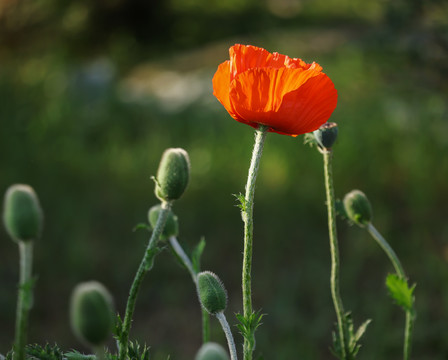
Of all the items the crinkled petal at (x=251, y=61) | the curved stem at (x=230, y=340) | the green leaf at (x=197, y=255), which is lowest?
the curved stem at (x=230, y=340)

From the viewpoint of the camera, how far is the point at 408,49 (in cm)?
246

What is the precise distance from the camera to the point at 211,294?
69 cm

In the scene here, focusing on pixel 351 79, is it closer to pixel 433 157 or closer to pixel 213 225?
pixel 433 157

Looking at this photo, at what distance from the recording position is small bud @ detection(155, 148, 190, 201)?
685 millimetres

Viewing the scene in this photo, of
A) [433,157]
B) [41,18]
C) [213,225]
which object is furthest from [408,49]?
[41,18]

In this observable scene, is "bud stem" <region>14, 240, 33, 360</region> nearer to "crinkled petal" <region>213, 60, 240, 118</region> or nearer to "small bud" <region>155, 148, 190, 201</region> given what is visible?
"small bud" <region>155, 148, 190, 201</region>

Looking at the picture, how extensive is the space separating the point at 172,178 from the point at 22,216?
0.15 m

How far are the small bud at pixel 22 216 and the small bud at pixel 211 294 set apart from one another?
175mm

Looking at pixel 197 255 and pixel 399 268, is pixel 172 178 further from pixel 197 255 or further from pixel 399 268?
pixel 399 268

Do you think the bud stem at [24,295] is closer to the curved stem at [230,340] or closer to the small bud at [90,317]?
the small bud at [90,317]

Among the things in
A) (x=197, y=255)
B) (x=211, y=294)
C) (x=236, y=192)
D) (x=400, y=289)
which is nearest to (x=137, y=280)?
(x=211, y=294)

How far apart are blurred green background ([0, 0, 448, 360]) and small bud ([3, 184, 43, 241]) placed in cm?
109

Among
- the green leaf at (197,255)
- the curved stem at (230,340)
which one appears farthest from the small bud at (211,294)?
the green leaf at (197,255)

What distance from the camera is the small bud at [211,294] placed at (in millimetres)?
688
